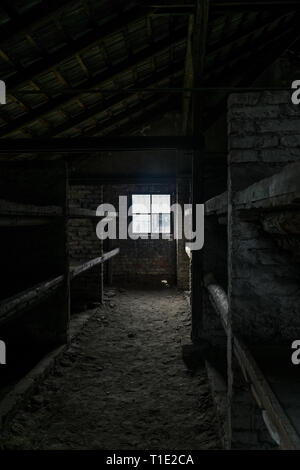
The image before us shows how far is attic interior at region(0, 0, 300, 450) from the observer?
8.13ft

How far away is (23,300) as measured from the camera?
3.58 meters

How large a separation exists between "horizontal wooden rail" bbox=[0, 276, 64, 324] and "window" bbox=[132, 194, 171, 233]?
6549mm

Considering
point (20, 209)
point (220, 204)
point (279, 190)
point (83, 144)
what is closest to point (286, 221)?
point (279, 190)

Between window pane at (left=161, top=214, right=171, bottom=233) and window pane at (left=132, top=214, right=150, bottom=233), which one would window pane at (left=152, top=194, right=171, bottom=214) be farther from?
window pane at (left=132, top=214, right=150, bottom=233)

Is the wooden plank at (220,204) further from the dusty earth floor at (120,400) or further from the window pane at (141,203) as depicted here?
the window pane at (141,203)

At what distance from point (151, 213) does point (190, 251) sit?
5.45 m

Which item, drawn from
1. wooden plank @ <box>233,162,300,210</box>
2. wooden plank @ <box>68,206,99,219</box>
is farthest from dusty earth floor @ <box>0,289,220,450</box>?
wooden plank @ <box>233,162,300,210</box>

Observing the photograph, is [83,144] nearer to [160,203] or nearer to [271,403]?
[271,403]

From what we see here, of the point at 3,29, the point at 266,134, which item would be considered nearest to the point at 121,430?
the point at 266,134

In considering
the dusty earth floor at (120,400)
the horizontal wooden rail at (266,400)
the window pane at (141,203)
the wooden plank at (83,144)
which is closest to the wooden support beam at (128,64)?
the wooden plank at (83,144)

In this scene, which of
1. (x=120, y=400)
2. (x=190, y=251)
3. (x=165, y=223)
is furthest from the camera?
(x=165, y=223)

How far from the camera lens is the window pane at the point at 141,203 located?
11.1 m
